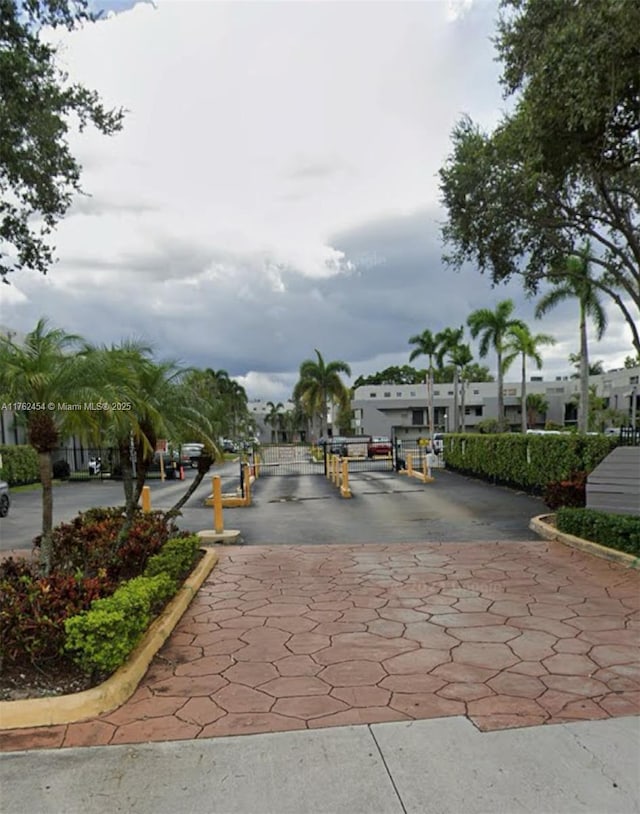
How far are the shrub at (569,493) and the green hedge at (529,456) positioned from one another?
2.09ft

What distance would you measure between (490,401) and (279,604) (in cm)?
5585

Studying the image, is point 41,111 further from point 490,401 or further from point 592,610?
point 490,401

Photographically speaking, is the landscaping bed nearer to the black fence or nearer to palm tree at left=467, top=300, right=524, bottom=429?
the black fence

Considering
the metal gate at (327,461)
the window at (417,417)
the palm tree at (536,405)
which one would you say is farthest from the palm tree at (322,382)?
the palm tree at (536,405)

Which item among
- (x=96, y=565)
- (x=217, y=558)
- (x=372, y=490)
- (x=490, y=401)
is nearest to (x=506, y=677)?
(x=96, y=565)

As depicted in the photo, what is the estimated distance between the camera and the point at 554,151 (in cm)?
704

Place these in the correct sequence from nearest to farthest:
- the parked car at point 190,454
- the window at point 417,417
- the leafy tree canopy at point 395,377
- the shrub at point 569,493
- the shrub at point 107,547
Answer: the shrub at point 107,547 < the shrub at point 569,493 < the parked car at point 190,454 < the window at point 417,417 < the leafy tree canopy at point 395,377

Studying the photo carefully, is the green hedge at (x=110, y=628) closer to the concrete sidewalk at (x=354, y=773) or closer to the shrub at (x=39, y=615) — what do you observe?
the shrub at (x=39, y=615)

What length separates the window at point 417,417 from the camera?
5847 centimetres

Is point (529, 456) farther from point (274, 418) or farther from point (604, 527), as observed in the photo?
point (274, 418)

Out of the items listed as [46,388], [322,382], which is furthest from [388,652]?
[322,382]

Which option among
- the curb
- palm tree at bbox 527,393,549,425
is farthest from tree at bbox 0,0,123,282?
palm tree at bbox 527,393,549,425

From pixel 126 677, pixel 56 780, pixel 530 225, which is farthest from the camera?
pixel 530 225

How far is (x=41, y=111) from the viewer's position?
9.10 m
